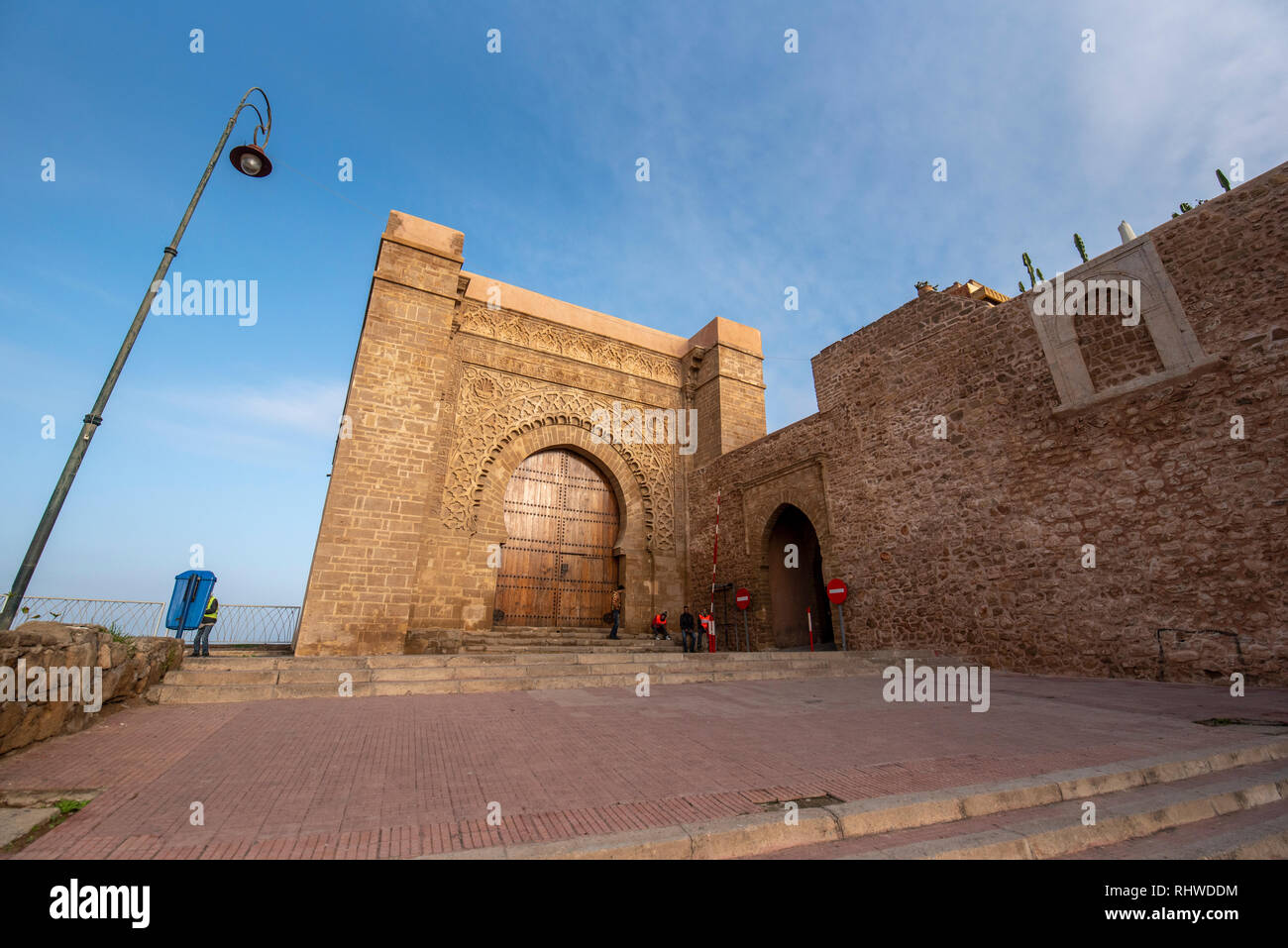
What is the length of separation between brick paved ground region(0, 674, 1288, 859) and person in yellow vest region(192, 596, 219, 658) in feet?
12.8

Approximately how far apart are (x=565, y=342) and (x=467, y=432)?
11.1 ft

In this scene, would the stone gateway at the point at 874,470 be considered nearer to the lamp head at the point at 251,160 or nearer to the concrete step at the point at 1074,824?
the lamp head at the point at 251,160

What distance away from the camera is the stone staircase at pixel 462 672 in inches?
198

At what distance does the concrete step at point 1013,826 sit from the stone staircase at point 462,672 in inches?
162

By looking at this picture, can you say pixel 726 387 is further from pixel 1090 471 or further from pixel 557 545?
pixel 1090 471

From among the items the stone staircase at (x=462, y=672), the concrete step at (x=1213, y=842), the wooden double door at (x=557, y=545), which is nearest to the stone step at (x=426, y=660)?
the stone staircase at (x=462, y=672)

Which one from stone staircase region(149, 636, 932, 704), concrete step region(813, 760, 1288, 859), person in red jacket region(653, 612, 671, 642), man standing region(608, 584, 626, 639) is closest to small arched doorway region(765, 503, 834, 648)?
person in red jacket region(653, 612, 671, 642)

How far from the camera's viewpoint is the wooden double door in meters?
11.5

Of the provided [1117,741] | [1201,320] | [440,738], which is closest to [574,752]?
[440,738]

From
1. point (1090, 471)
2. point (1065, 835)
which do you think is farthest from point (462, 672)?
point (1090, 471)

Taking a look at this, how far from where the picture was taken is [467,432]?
1128 cm
